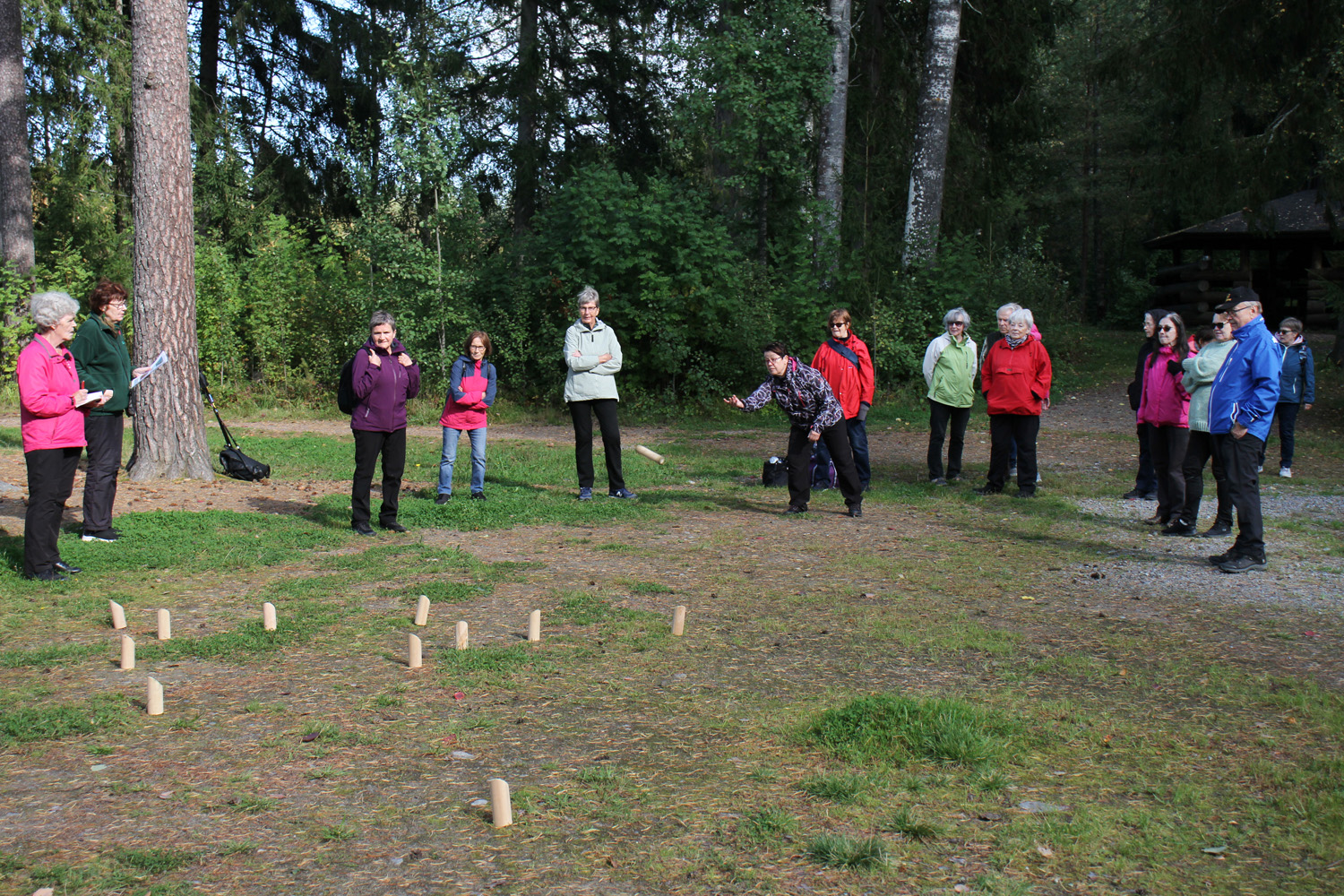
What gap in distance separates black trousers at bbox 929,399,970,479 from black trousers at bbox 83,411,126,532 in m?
8.32

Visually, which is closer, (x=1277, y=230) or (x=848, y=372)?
(x=848, y=372)

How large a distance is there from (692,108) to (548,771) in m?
17.2

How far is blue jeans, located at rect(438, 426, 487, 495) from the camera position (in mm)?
10508

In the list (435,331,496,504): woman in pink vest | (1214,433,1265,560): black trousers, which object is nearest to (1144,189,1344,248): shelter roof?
(1214,433,1265,560): black trousers

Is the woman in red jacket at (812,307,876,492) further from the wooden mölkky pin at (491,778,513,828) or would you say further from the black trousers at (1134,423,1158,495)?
the wooden mölkky pin at (491,778,513,828)

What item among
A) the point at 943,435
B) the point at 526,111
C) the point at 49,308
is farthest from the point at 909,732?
the point at 526,111

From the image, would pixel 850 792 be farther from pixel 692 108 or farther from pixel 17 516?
pixel 692 108

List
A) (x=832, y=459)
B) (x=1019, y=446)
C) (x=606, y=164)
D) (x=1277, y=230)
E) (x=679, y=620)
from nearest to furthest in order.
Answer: (x=679, y=620) < (x=832, y=459) < (x=1019, y=446) < (x=606, y=164) < (x=1277, y=230)

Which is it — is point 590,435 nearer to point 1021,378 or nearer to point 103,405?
point 103,405

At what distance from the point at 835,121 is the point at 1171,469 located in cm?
1340

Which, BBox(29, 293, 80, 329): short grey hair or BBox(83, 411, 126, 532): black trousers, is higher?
BBox(29, 293, 80, 329): short grey hair

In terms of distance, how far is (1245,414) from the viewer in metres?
7.92

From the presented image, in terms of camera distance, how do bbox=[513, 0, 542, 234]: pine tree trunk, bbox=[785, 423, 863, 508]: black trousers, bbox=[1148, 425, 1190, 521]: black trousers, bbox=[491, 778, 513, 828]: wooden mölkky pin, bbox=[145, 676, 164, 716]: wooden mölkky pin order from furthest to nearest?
bbox=[513, 0, 542, 234]: pine tree trunk
bbox=[785, 423, 863, 508]: black trousers
bbox=[1148, 425, 1190, 521]: black trousers
bbox=[145, 676, 164, 716]: wooden mölkky pin
bbox=[491, 778, 513, 828]: wooden mölkky pin

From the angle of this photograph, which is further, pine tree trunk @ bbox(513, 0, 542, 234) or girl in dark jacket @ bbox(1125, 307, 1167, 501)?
pine tree trunk @ bbox(513, 0, 542, 234)
